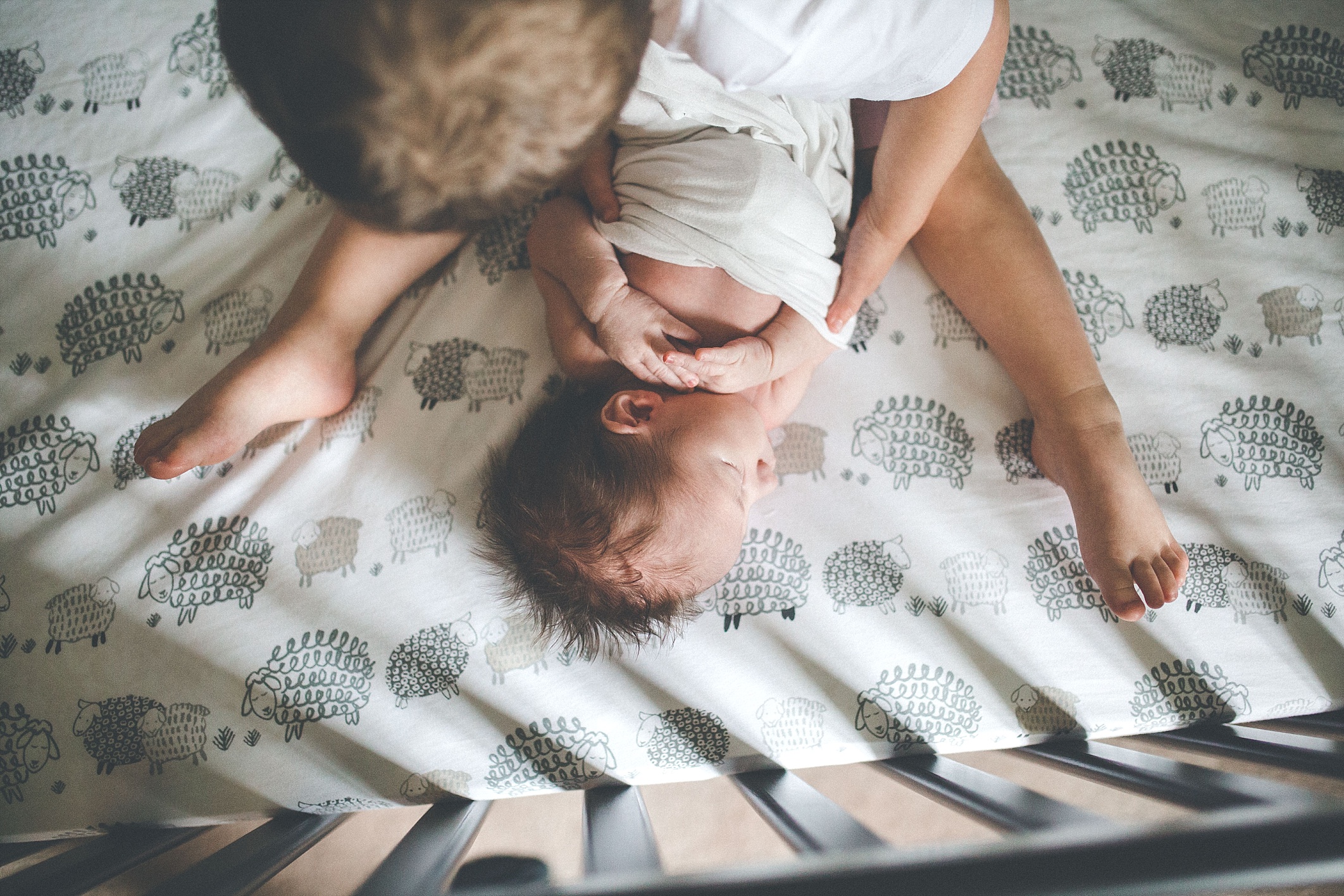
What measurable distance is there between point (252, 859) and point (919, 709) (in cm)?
72

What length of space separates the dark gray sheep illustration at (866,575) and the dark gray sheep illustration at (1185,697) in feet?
0.99

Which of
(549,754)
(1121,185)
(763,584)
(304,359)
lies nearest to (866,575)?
(763,584)

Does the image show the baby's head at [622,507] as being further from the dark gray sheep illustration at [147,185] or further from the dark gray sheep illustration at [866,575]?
the dark gray sheep illustration at [147,185]

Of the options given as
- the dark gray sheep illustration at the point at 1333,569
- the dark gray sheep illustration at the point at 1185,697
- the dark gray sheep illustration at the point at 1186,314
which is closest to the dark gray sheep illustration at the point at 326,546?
the dark gray sheep illustration at the point at 1185,697

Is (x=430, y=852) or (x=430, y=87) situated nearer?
(x=430, y=87)

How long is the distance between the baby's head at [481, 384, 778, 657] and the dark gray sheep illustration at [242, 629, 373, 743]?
0.69 ft

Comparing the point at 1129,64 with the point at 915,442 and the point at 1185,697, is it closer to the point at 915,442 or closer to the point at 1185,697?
the point at 915,442

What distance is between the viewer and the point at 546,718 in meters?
0.85

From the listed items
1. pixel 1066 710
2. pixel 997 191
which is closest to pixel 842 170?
pixel 997 191

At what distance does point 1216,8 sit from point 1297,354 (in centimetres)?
52

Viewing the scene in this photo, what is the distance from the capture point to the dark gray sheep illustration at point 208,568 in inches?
34.5

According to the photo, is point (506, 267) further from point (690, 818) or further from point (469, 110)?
point (690, 818)

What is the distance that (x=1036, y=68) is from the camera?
3.32 ft

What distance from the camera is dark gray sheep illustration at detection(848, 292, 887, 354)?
3.14ft
